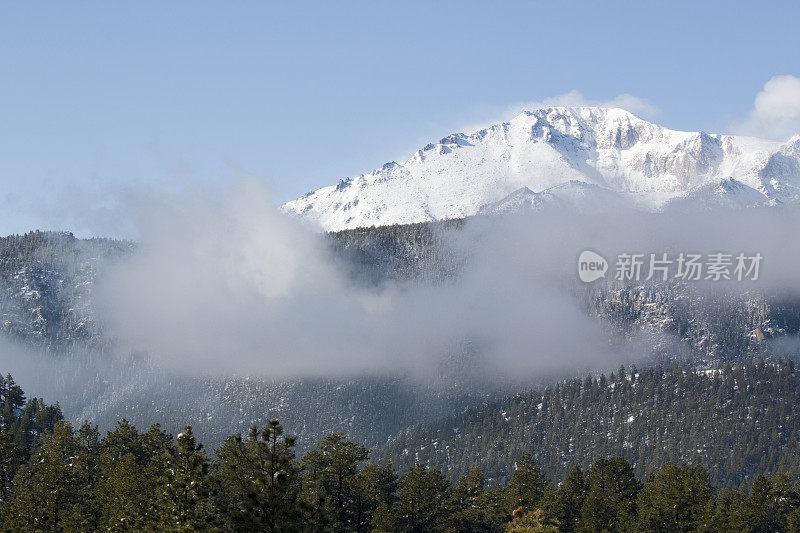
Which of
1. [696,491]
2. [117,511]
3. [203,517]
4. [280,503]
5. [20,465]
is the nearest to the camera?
[280,503]

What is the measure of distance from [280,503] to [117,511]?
3847 centimetres

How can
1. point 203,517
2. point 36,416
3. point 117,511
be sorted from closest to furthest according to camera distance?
point 203,517, point 117,511, point 36,416

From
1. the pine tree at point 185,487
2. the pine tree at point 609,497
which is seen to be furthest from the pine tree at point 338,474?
the pine tree at point 185,487

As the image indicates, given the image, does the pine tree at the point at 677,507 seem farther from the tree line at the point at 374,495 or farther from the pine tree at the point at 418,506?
the pine tree at the point at 418,506

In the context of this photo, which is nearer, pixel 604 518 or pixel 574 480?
pixel 604 518

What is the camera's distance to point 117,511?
86.2 m

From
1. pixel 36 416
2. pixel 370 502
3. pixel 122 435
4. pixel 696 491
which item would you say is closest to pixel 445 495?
pixel 370 502

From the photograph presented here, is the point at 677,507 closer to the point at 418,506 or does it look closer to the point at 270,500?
the point at 418,506

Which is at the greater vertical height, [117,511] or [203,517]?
[203,517]

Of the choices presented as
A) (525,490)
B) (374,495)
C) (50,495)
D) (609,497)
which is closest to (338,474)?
(374,495)

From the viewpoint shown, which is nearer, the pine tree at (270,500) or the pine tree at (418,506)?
the pine tree at (270,500)

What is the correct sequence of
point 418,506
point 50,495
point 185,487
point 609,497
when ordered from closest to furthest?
point 185,487 → point 50,495 → point 418,506 → point 609,497

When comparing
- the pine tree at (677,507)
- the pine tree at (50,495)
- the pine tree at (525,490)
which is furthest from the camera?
the pine tree at (525,490)

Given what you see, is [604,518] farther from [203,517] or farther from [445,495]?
[203,517]
